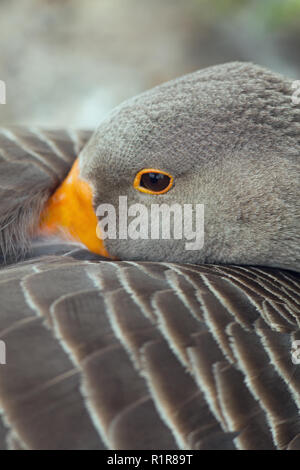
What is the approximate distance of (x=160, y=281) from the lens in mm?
1346

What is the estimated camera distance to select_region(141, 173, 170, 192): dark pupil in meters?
1.70

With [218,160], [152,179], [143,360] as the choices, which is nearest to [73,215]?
[152,179]

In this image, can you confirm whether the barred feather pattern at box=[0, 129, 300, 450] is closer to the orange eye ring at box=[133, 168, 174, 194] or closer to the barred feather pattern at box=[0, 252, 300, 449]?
the barred feather pattern at box=[0, 252, 300, 449]

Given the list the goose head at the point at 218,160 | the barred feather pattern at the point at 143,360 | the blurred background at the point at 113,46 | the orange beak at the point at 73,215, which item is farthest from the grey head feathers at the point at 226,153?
the blurred background at the point at 113,46

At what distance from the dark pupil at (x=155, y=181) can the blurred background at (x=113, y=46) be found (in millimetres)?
2013

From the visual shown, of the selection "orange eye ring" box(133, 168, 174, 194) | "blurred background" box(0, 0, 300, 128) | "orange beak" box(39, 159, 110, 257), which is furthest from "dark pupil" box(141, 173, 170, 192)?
"blurred background" box(0, 0, 300, 128)

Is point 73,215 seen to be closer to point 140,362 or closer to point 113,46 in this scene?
A: point 140,362

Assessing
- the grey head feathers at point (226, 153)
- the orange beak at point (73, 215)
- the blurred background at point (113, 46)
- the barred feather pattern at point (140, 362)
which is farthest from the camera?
the blurred background at point (113, 46)

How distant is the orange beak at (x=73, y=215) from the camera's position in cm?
178

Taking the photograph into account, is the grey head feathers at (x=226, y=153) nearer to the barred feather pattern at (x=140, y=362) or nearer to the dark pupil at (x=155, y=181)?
the dark pupil at (x=155, y=181)

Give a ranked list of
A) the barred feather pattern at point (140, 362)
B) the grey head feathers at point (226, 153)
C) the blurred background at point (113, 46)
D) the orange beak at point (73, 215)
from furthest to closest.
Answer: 1. the blurred background at point (113, 46)
2. the orange beak at point (73, 215)
3. the grey head feathers at point (226, 153)
4. the barred feather pattern at point (140, 362)

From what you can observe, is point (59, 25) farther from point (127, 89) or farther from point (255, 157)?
point (255, 157)

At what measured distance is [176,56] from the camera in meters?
4.15

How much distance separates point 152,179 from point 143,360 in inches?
27.5
